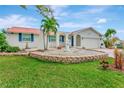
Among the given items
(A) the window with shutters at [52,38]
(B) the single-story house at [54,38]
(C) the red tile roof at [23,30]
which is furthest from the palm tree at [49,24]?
(A) the window with shutters at [52,38]

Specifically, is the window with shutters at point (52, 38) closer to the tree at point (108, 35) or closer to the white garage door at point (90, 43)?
the white garage door at point (90, 43)

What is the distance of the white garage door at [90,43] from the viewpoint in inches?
1019

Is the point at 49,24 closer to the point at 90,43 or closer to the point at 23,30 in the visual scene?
the point at 23,30

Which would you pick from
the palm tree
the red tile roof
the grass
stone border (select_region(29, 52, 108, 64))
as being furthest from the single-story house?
the grass

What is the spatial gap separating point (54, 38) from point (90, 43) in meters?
5.65

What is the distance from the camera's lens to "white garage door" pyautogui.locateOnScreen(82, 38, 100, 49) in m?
25.9

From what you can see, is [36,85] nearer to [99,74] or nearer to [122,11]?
[99,74]

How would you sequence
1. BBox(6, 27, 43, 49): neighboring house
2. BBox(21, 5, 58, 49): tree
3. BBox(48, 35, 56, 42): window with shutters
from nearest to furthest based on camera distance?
BBox(21, 5, 58, 49): tree, BBox(6, 27, 43, 49): neighboring house, BBox(48, 35, 56, 42): window with shutters

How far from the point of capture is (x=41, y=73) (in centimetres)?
852

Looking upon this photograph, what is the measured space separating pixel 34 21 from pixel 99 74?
528 inches

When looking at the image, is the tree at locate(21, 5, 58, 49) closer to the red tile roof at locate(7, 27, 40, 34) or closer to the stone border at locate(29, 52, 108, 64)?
the red tile roof at locate(7, 27, 40, 34)

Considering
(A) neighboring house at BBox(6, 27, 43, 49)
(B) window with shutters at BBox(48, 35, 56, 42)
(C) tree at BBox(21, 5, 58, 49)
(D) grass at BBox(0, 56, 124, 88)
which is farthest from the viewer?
(B) window with shutters at BBox(48, 35, 56, 42)

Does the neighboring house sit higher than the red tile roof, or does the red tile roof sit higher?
the red tile roof
